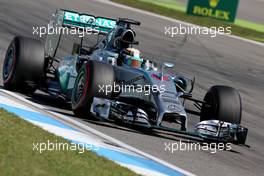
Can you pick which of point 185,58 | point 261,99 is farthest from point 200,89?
point 185,58

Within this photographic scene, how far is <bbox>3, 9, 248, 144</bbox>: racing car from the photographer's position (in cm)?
1121

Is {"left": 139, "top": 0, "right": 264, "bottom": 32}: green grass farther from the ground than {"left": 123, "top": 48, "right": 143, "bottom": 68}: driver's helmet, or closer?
closer

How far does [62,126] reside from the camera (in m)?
10.5

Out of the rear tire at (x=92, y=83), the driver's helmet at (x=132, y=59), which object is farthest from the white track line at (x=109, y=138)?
the driver's helmet at (x=132, y=59)

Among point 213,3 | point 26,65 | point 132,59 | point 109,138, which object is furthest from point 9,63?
point 213,3

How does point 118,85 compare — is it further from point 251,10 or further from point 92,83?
point 251,10

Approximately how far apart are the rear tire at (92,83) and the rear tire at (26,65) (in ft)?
4.22

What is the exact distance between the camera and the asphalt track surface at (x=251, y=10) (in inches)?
1314

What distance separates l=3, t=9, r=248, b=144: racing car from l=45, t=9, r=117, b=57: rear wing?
2 centimetres

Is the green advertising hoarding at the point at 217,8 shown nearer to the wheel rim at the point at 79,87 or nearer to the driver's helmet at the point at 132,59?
the driver's helmet at the point at 132,59

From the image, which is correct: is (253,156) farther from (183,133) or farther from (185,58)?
(185,58)

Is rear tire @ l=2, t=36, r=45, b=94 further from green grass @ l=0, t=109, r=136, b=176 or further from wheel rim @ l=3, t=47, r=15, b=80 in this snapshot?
green grass @ l=0, t=109, r=136, b=176

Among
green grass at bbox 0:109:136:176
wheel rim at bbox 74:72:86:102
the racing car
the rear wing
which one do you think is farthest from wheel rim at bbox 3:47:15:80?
green grass at bbox 0:109:136:176

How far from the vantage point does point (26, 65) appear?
12.6 meters
